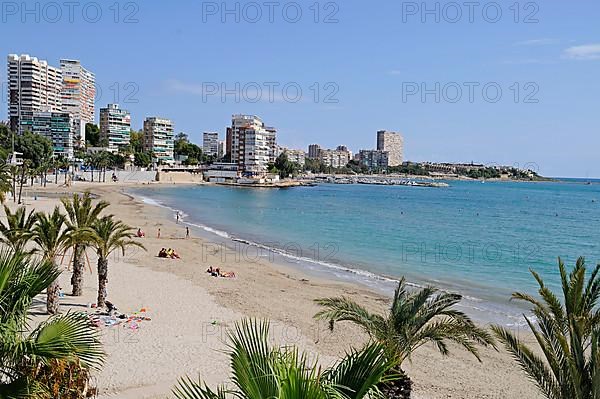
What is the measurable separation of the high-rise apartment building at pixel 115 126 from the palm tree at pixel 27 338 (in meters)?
157

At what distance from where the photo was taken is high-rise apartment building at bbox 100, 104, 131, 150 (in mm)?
156663

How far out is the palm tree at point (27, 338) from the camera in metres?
4.75

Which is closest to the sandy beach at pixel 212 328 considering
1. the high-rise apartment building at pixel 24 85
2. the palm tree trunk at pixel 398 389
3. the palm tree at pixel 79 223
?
the palm tree trunk at pixel 398 389

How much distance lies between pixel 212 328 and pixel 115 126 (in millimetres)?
151611

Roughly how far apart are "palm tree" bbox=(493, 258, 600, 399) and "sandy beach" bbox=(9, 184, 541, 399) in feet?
11.4

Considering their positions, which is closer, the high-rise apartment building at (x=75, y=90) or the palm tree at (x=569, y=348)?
the palm tree at (x=569, y=348)

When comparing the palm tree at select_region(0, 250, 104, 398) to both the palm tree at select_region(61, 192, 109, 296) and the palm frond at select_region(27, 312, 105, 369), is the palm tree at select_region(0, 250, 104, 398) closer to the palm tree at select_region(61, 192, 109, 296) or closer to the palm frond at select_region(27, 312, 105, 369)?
the palm frond at select_region(27, 312, 105, 369)

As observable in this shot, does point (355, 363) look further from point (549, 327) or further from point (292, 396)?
point (549, 327)

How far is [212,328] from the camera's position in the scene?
1641 cm

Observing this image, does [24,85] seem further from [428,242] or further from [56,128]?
[428,242]

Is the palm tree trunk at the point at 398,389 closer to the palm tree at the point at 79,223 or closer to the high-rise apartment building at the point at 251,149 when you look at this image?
the palm tree at the point at 79,223

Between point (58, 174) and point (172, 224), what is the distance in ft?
183

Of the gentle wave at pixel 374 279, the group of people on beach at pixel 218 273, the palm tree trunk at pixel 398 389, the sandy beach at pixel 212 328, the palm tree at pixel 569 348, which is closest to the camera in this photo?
the palm tree at pixel 569 348

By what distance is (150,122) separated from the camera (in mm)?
162375
